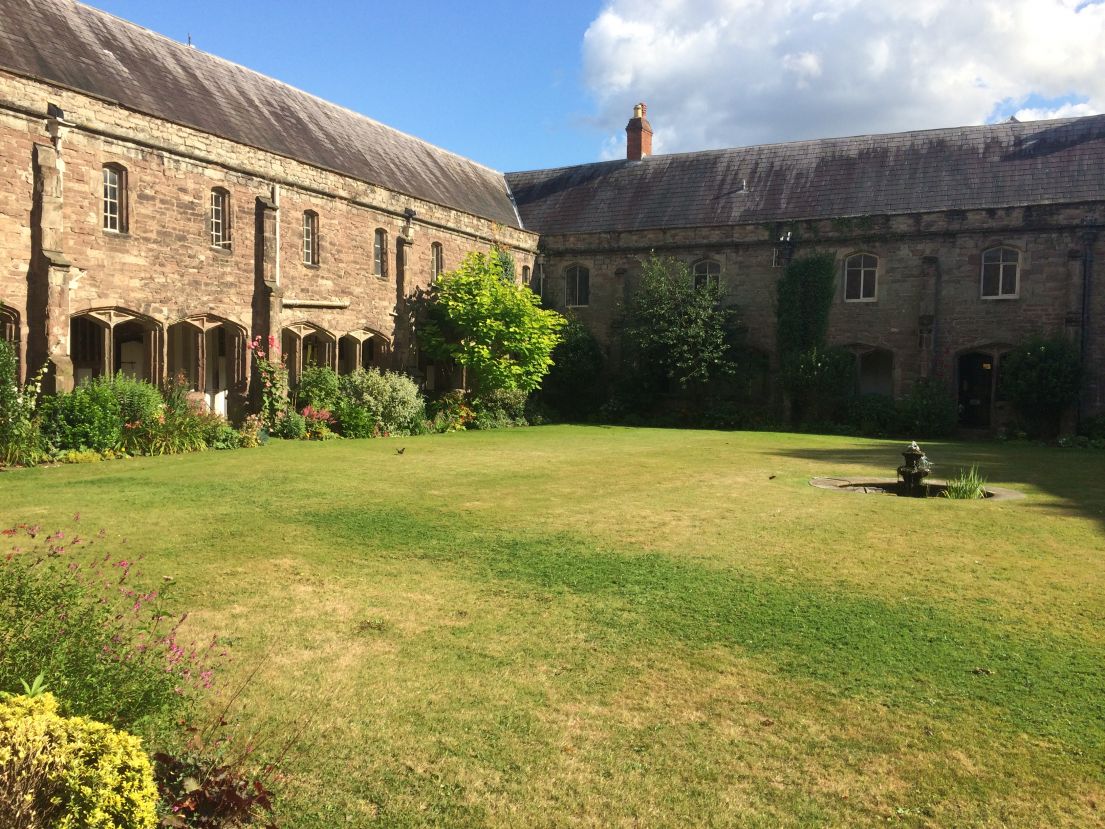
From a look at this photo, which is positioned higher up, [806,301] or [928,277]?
[928,277]

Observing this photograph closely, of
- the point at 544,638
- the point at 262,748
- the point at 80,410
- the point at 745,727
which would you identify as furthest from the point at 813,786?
the point at 80,410

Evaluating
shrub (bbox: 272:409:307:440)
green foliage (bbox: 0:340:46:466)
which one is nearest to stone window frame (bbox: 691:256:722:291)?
shrub (bbox: 272:409:307:440)

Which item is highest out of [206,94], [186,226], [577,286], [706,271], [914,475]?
[206,94]

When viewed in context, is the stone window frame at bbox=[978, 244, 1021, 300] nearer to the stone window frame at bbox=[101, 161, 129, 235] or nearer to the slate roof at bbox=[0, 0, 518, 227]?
the slate roof at bbox=[0, 0, 518, 227]

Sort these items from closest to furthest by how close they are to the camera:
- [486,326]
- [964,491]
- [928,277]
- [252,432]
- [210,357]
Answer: [964,491] < [252,432] < [210,357] < [486,326] < [928,277]

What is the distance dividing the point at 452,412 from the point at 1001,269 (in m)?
17.4

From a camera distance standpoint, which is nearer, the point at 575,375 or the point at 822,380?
the point at 822,380

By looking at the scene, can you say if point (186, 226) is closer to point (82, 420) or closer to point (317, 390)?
point (317, 390)

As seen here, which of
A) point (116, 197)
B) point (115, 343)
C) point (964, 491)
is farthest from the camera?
point (115, 343)

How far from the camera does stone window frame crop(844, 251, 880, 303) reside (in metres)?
27.6

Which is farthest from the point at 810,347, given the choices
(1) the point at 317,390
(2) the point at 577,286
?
(1) the point at 317,390

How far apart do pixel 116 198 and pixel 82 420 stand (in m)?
5.25

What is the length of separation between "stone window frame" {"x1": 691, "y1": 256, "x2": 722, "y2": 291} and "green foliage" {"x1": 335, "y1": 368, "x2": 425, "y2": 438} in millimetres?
11972

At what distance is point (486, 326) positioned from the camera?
24.8 m
